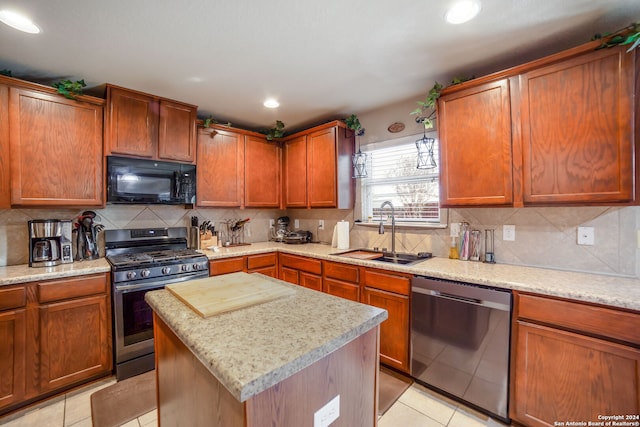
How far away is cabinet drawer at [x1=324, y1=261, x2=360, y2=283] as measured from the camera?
2479 mm

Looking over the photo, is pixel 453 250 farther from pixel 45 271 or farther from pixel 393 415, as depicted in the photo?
pixel 45 271

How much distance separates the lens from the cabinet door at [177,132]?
2.68m

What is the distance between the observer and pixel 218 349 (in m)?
0.78

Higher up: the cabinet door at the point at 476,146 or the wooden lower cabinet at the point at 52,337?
the cabinet door at the point at 476,146

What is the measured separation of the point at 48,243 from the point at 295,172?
2.43 meters

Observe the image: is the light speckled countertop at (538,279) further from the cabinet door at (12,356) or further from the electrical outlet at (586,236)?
the cabinet door at (12,356)

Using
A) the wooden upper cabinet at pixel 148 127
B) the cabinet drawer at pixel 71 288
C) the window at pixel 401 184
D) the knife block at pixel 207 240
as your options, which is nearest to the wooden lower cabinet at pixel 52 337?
the cabinet drawer at pixel 71 288

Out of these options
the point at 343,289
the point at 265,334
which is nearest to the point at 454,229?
the point at 343,289

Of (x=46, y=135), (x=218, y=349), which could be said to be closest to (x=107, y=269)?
(x=46, y=135)

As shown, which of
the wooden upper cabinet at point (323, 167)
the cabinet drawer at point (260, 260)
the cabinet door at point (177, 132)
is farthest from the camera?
the wooden upper cabinet at point (323, 167)

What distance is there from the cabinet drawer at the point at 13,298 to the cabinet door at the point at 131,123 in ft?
3.96

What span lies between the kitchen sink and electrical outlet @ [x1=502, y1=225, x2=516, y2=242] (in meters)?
0.62

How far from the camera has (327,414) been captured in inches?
34.5

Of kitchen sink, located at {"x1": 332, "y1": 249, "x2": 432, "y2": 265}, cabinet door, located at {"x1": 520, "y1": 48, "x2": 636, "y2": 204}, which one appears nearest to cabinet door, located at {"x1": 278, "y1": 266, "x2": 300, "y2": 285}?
kitchen sink, located at {"x1": 332, "y1": 249, "x2": 432, "y2": 265}
